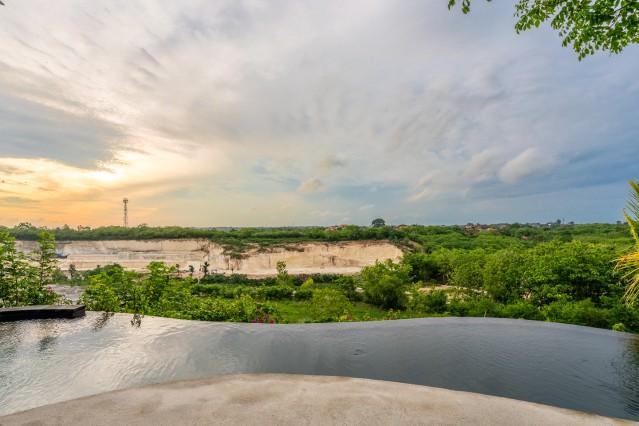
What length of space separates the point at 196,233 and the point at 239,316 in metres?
47.7

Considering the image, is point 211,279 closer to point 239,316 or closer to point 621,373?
point 239,316

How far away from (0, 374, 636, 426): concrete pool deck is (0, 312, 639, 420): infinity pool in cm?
58

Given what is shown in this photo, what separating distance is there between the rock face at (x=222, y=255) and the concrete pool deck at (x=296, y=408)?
36499mm

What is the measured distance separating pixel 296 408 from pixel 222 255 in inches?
1699

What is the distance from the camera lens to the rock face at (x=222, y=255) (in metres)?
41.7

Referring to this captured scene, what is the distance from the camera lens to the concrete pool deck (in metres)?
2.03

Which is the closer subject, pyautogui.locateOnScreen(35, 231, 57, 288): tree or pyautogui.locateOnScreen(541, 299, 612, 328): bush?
pyautogui.locateOnScreen(35, 231, 57, 288): tree

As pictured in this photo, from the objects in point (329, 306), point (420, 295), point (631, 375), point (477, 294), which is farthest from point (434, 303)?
point (631, 375)

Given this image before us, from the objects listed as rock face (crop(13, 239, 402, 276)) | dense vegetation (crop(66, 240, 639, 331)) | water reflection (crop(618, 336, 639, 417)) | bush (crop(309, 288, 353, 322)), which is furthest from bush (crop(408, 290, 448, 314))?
rock face (crop(13, 239, 402, 276))

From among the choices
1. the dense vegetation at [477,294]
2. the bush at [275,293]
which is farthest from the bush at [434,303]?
the bush at [275,293]

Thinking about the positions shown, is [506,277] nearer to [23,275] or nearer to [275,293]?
[23,275]

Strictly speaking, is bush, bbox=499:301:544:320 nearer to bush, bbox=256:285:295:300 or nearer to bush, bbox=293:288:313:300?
bush, bbox=293:288:313:300

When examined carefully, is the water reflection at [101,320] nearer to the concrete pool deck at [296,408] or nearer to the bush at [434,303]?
the concrete pool deck at [296,408]

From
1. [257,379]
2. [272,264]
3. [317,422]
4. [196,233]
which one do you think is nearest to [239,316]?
[257,379]
